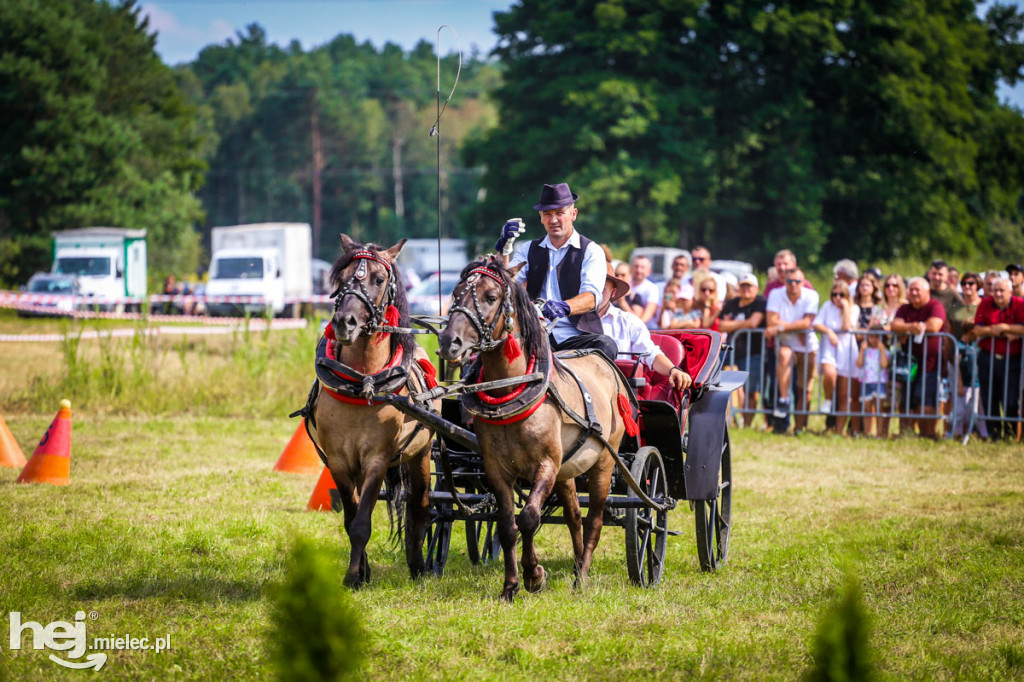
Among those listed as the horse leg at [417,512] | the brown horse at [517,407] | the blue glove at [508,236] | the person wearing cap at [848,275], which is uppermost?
the blue glove at [508,236]

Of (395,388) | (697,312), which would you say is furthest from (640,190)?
(395,388)

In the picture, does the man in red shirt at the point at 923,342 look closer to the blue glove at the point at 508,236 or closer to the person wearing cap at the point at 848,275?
the person wearing cap at the point at 848,275

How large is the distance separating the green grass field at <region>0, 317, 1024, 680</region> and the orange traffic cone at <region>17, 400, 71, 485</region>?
9.6 inches

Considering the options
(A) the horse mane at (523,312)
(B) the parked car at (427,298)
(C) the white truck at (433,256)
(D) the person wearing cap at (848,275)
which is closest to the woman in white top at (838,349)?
(D) the person wearing cap at (848,275)

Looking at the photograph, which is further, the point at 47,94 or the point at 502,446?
the point at 47,94

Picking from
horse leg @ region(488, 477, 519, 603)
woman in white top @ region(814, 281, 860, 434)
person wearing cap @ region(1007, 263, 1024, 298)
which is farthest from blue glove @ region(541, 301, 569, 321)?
person wearing cap @ region(1007, 263, 1024, 298)

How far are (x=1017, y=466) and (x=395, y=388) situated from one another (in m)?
7.26

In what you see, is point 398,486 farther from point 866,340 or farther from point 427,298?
point 427,298

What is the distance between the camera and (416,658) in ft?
14.9

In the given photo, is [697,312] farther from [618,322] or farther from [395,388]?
[395,388]

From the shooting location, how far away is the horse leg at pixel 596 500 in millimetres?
5941

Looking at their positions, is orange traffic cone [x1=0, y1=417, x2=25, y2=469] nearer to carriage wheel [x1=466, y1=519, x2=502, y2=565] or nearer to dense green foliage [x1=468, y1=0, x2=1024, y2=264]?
carriage wheel [x1=466, y1=519, x2=502, y2=565]

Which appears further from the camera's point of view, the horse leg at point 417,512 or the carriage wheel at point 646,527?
the horse leg at point 417,512

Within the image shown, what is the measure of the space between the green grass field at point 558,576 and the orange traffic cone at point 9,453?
30 cm
